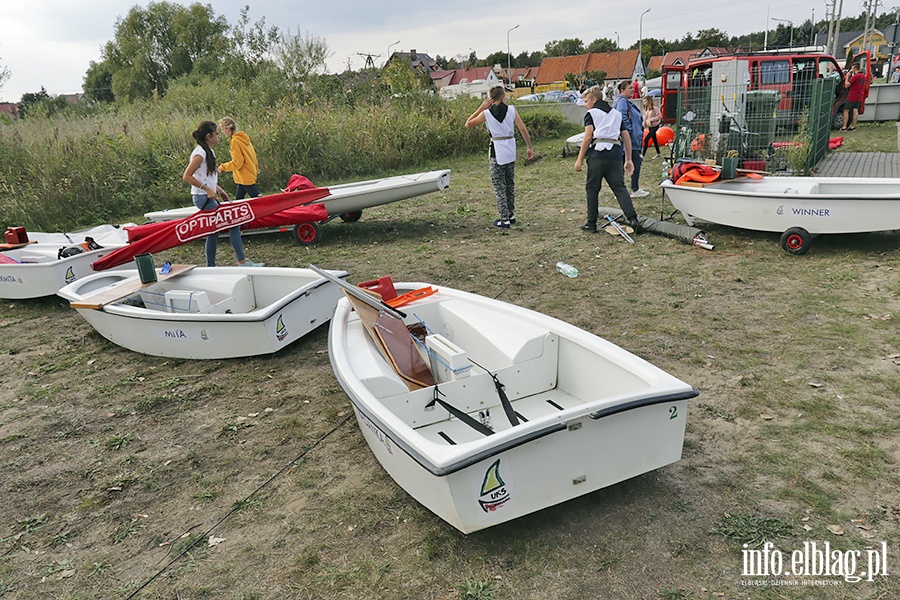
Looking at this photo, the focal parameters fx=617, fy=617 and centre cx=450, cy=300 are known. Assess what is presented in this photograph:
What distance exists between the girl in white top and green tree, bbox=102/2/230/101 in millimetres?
37689

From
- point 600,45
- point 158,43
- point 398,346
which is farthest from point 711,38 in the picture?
point 398,346

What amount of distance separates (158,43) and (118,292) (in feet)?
136

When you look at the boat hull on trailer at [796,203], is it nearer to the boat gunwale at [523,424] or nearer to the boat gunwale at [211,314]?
the boat gunwale at [523,424]

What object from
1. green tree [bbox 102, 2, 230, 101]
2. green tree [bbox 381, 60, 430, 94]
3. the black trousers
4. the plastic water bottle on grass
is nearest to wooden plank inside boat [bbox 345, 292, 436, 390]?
the plastic water bottle on grass

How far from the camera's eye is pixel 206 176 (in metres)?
6.60

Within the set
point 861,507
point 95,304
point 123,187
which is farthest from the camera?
point 123,187

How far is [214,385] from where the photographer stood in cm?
463

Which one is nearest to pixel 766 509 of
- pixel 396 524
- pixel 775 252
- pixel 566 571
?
pixel 566 571

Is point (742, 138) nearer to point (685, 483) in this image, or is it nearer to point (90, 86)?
point (685, 483)

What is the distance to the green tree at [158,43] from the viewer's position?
39406mm

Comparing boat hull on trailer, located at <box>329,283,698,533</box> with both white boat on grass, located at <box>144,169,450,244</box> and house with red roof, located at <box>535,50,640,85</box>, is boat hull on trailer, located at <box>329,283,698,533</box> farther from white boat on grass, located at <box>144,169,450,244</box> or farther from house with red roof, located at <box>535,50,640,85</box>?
house with red roof, located at <box>535,50,640,85</box>

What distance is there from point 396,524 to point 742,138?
28.5 feet

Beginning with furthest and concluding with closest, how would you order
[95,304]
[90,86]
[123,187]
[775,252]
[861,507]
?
[90,86] → [123,187] → [775,252] → [95,304] → [861,507]

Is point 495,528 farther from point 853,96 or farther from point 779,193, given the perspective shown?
point 853,96
